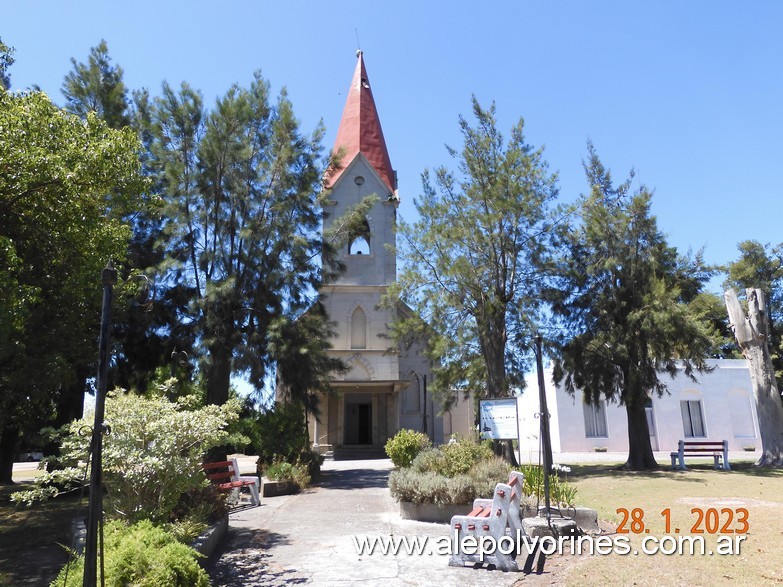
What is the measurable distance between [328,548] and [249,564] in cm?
120

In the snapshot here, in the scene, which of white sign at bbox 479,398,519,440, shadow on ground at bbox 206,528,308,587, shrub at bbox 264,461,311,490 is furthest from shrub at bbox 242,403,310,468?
white sign at bbox 479,398,519,440

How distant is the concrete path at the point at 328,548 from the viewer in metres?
6.46

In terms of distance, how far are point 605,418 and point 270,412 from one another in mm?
20968

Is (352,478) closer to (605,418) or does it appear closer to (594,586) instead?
(594,586)

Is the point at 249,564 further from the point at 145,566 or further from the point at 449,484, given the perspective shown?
the point at 449,484

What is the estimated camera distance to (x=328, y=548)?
7.94 m

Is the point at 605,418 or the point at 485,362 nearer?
the point at 485,362

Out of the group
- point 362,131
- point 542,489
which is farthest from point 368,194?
point 542,489

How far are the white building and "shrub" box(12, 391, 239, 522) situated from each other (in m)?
25.3

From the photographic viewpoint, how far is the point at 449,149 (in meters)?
19.6

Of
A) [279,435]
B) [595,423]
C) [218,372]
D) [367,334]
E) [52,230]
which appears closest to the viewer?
[52,230]

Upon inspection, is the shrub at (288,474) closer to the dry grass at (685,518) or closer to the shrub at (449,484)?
the shrub at (449,484)

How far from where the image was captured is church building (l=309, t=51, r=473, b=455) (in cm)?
2700

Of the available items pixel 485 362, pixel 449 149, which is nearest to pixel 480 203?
pixel 449 149
